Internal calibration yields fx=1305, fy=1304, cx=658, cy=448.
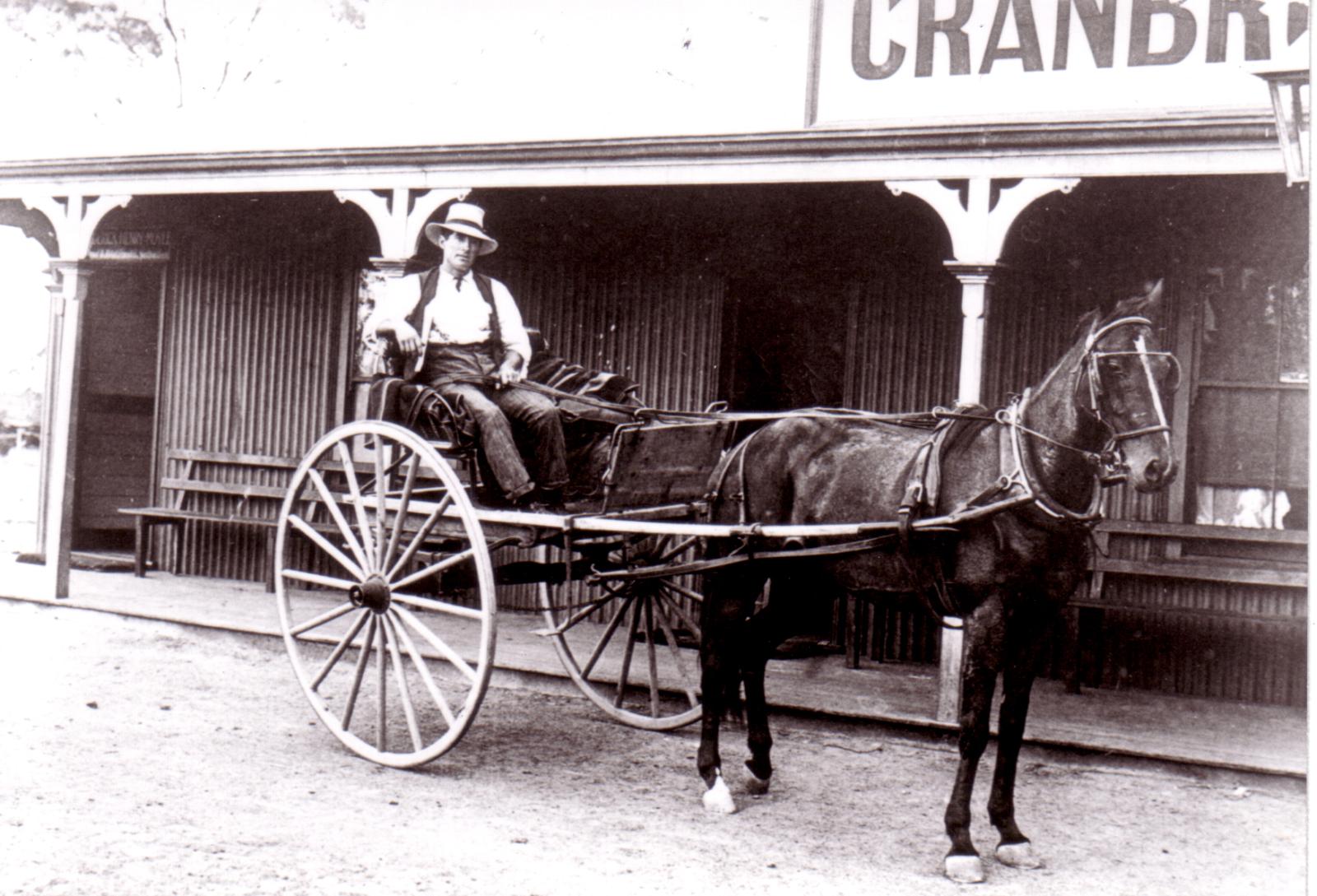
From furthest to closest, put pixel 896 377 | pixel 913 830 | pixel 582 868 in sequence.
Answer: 1. pixel 896 377
2. pixel 913 830
3. pixel 582 868

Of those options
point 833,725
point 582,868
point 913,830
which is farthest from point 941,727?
point 582,868

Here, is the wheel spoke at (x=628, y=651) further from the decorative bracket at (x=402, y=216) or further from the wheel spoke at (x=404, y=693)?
the decorative bracket at (x=402, y=216)

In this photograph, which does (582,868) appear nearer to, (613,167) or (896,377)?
(613,167)

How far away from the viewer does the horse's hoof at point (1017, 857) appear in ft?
16.7

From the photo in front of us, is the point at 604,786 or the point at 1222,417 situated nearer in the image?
the point at 604,786

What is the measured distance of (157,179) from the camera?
9297mm

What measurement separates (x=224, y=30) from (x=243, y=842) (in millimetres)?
12160

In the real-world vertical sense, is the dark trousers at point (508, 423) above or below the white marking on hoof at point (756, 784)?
above

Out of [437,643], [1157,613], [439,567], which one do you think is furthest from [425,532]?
[1157,613]

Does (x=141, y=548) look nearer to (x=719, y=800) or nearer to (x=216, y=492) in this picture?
(x=216, y=492)

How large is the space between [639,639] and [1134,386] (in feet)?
15.2

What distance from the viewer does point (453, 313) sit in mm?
6656

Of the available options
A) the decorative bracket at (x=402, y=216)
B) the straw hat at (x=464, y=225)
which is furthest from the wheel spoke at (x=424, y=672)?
the decorative bracket at (x=402, y=216)

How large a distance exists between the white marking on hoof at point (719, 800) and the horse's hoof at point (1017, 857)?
1169 mm
